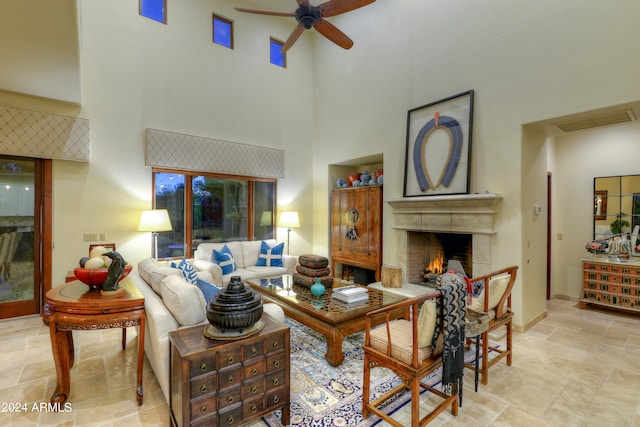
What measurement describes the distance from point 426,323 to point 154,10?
6.19m

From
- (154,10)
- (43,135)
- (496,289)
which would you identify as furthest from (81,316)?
(154,10)

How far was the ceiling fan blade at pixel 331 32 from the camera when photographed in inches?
138

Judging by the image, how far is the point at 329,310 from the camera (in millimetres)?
3002

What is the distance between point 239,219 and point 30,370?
3.61 m

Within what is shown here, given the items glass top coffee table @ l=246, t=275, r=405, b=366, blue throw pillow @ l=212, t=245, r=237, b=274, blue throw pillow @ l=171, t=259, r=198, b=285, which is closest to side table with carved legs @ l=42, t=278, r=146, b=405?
blue throw pillow @ l=171, t=259, r=198, b=285

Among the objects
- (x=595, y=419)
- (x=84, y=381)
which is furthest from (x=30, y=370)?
(x=595, y=419)

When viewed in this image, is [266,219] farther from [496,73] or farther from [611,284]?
[611,284]

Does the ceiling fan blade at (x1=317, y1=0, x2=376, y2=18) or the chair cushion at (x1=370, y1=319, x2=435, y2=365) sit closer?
the chair cushion at (x1=370, y1=319, x2=435, y2=365)

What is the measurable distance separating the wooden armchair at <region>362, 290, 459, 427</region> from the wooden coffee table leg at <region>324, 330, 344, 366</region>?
0.62 metres

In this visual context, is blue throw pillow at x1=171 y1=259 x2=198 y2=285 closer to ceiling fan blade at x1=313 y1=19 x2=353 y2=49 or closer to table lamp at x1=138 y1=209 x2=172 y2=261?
table lamp at x1=138 y1=209 x2=172 y2=261

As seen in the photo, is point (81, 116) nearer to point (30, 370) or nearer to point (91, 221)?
point (91, 221)

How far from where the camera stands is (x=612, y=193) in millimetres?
4492

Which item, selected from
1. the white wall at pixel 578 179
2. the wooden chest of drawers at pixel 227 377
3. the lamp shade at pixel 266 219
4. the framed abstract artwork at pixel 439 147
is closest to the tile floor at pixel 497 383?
the wooden chest of drawers at pixel 227 377

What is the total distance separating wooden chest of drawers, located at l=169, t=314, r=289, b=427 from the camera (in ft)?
5.55
